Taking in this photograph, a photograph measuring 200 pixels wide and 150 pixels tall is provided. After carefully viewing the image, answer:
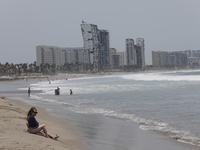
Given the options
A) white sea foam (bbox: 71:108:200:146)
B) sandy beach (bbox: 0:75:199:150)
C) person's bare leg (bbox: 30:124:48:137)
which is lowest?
white sea foam (bbox: 71:108:200:146)

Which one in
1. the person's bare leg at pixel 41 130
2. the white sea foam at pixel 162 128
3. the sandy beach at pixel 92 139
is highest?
the person's bare leg at pixel 41 130

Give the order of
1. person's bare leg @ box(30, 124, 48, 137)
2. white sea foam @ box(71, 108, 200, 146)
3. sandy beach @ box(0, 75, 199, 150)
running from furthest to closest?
white sea foam @ box(71, 108, 200, 146), person's bare leg @ box(30, 124, 48, 137), sandy beach @ box(0, 75, 199, 150)

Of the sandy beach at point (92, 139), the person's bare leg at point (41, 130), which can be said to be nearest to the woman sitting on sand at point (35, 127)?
the person's bare leg at point (41, 130)

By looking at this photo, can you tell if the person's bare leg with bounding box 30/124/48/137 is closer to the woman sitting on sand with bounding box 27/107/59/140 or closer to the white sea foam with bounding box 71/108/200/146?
the woman sitting on sand with bounding box 27/107/59/140

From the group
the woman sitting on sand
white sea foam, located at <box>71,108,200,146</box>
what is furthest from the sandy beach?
white sea foam, located at <box>71,108,200,146</box>

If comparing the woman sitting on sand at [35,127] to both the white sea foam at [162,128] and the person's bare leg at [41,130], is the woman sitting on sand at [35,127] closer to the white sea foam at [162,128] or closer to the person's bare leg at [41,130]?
the person's bare leg at [41,130]

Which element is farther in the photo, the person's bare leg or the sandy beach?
the person's bare leg

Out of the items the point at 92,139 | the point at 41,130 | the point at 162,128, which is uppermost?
the point at 41,130

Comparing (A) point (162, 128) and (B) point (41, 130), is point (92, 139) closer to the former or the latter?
(B) point (41, 130)

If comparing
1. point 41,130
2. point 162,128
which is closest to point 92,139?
point 41,130

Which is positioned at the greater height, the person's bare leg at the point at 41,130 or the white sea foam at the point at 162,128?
the person's bare leg at the point at 41,130

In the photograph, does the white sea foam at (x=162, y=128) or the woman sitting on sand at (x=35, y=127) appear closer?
the woman sitting on sand at (x=35, y=127)

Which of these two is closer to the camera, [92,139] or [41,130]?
[41,130]

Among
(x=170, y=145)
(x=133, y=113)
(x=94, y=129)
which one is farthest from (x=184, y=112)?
(x=170, y=145)
